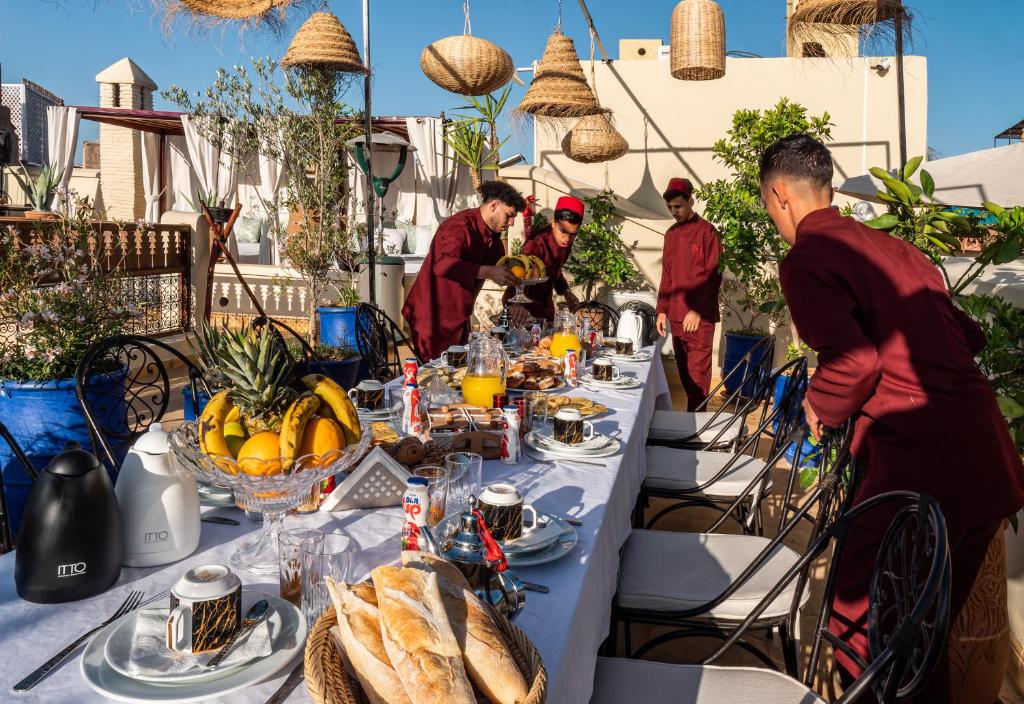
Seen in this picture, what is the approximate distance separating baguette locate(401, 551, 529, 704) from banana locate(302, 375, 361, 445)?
22.2 inches

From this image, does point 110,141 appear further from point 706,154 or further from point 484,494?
point 484,494

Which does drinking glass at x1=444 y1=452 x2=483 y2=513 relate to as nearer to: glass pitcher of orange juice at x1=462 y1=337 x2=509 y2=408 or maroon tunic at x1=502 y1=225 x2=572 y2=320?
glass pitcher of orange juice at x1=462 y1=337 x2=509 y2=408

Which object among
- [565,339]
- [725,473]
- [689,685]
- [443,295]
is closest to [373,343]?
[443,295]

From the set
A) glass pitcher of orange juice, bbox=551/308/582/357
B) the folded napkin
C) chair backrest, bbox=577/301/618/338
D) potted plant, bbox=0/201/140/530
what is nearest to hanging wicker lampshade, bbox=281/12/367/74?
potted plant, bbox=0/201/140/530

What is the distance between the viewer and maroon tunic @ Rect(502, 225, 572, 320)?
209 inches

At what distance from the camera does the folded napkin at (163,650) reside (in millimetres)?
943

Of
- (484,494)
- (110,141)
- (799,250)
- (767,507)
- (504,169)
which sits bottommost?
(767,507)

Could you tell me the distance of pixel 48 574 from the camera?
1.11 metres

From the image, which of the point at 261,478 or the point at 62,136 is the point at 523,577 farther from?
the point at 62,136

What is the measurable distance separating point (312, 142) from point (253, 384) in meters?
6.80

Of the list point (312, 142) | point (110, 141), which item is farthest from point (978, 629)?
point (110, 141)

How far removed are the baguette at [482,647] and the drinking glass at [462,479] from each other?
60 centimetres

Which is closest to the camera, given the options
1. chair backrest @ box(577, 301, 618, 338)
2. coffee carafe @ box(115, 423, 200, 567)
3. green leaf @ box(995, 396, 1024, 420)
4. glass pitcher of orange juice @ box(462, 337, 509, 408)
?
coffee carafe @ box(115, 423, 200, 567)

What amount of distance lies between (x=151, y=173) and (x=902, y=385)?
1276cm
